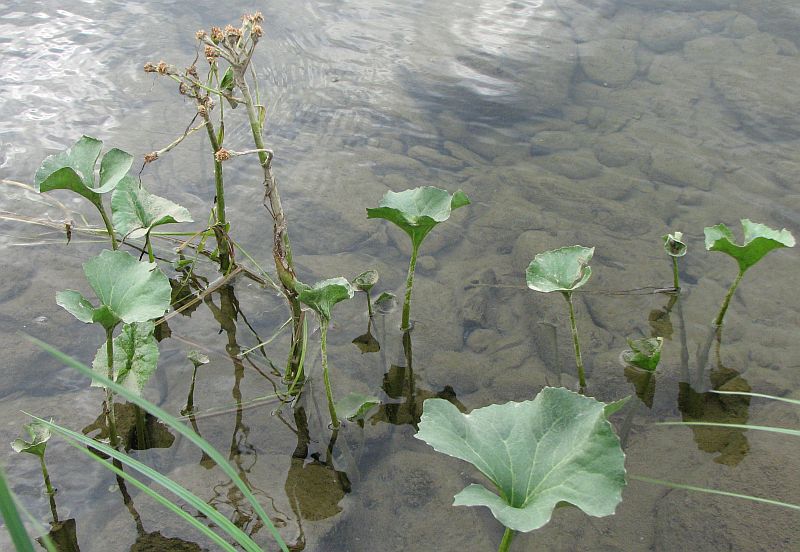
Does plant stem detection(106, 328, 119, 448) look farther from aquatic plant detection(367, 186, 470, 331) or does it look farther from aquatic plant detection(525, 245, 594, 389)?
aquatic plant detection(525, 245, 594, 389)

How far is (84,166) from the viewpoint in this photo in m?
2.36

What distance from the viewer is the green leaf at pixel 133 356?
213 cm

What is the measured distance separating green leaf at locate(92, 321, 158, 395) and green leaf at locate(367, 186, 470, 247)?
776mm

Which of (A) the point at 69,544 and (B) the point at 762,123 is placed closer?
(A) the point at 69,544

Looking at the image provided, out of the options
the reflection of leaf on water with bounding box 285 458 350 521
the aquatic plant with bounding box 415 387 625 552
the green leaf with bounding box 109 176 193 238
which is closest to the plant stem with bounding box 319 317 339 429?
the reflection of leaf on water with bounding box 285 458 350 521

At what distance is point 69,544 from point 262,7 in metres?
3.71

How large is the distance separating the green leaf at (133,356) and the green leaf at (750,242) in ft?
5.83

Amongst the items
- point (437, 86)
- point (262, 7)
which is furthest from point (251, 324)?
point (262, 7)

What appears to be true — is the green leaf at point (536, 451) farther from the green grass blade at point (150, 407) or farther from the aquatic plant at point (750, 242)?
the aquatic plant at point (750, 242)

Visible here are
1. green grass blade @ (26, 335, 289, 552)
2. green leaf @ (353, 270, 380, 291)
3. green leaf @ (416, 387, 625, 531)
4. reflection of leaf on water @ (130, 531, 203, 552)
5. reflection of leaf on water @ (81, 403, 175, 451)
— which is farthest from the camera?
green leaf @ (353, 270, 380, 291)

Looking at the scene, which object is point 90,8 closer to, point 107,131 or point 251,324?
point 107,131

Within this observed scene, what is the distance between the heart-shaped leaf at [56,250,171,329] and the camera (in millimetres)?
1971

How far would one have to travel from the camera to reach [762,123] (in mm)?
3898

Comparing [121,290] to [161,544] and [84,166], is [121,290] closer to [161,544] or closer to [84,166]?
[84,166]
